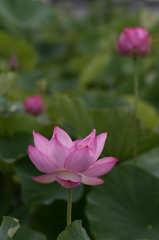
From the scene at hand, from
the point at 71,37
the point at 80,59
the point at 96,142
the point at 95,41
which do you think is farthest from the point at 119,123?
the point at 71,37

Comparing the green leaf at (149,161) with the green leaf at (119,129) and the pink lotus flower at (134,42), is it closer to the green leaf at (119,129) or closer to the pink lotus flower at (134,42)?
the green leaf at (119,129)

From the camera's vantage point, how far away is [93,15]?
418 centimetres

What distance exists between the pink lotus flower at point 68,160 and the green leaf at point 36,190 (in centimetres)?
32

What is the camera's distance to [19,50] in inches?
88.9

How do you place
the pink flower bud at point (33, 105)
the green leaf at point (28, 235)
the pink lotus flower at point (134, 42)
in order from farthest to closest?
the pink flower bud at point (33, 105) → the pink lotus flower at point (134, 42) → the green leaf at point (28, 235)

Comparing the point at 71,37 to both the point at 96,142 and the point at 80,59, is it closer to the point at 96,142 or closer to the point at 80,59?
the point at 80,59

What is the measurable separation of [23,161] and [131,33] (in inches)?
14.4

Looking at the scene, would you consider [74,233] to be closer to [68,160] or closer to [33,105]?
[68,160]

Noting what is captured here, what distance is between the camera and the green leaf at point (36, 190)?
904 millimetres

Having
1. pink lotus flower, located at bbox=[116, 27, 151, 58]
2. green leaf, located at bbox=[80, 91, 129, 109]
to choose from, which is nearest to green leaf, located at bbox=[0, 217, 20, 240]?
pink lotus flower, located at bbox=[116, 27, 151, 58]

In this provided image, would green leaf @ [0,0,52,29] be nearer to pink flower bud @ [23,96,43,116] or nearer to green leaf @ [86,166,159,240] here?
pink flower bud @ [23,96,43,116]

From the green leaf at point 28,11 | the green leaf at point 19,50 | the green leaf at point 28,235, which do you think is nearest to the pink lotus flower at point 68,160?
the green leaf at point 28,235

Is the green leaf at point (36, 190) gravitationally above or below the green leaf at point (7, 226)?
below

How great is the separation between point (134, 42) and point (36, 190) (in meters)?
0.38
